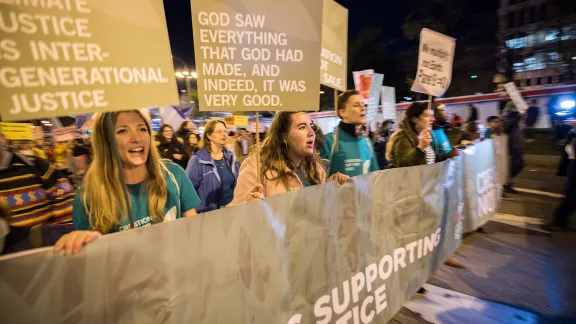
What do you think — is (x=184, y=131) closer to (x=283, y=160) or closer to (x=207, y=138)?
(x=207, y=138)

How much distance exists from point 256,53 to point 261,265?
4.53 feet

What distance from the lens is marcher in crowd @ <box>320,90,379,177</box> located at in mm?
3502

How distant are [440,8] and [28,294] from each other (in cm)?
3264

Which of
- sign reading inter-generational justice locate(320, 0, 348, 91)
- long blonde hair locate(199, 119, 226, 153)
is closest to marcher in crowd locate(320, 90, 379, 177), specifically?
sign reading inter-generational justice locate(320, 0, 348, 91)

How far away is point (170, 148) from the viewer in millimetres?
6609

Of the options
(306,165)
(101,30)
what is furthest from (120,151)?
(306,165)

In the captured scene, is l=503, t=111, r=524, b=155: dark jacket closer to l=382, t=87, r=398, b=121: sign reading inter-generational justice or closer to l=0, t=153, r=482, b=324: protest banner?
l=382, t=87, r=398, b=121: sign reading inter-generational justice

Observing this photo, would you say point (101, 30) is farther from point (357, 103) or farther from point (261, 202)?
point (357, 103)

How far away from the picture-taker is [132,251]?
56.2 inches

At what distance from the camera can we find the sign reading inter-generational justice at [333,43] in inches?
140

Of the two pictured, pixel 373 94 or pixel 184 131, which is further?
pixel 373 94

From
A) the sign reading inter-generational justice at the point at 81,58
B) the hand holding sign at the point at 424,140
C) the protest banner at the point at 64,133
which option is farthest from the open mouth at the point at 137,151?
the protest banner at the point at 64,133

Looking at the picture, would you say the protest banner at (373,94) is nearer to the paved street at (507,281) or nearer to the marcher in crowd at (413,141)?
the marcher in crowd at (413,141)

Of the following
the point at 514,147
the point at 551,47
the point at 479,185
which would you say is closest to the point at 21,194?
the point at 479,185
